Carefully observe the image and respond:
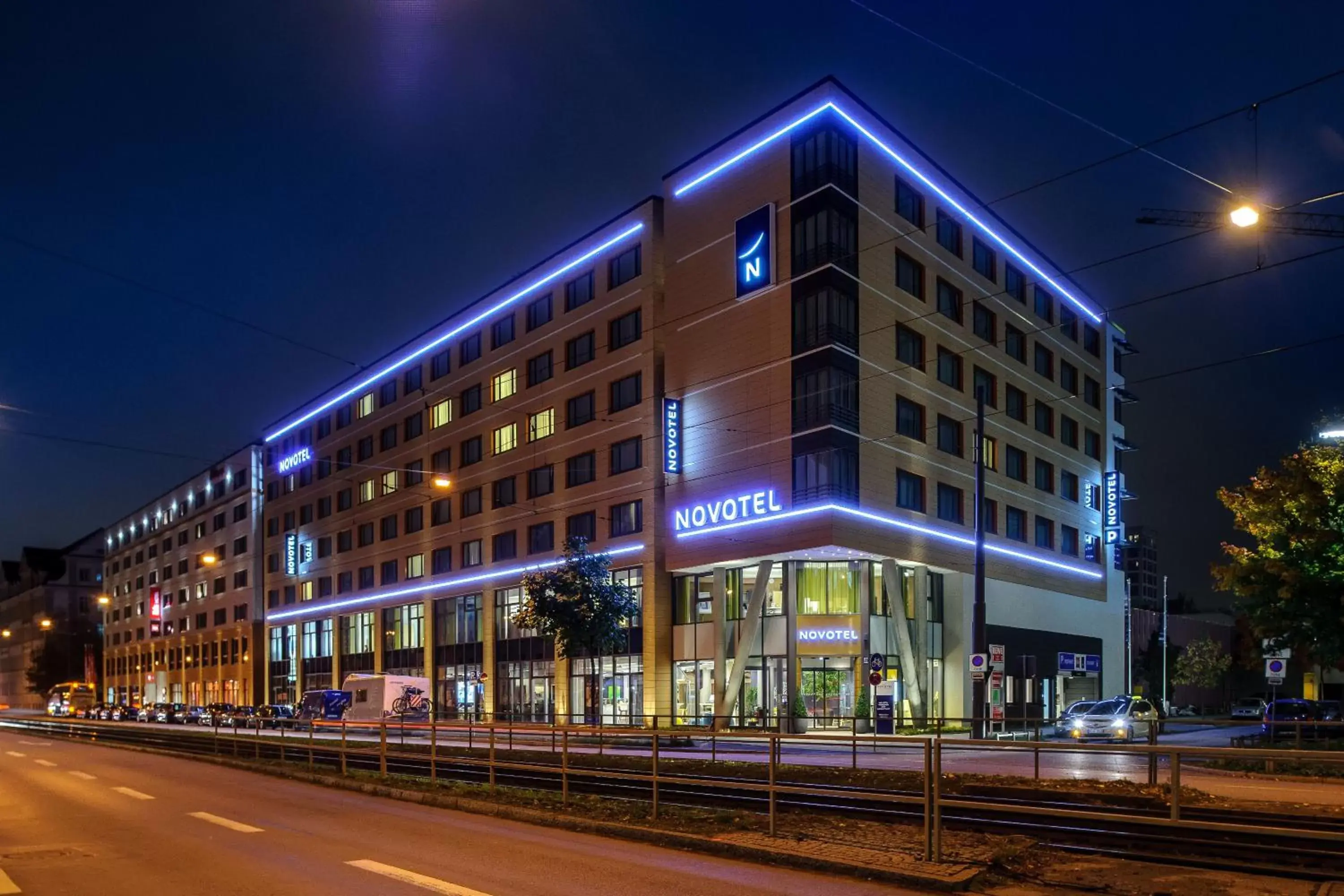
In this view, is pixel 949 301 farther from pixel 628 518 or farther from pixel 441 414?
pixel 441 414

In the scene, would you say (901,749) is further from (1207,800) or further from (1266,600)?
(1207,800)

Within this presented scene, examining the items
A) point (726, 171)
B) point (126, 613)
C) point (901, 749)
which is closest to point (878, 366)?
point (726, 171)

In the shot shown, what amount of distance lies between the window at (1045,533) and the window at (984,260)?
41.2 feet

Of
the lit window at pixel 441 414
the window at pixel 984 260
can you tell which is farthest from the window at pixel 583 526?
the window at pixel 984 260

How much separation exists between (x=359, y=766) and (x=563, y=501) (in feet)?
94.6

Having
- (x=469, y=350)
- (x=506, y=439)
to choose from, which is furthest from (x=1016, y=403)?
(x=469, y=350)

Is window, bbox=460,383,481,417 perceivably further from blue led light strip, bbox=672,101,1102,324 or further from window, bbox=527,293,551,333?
blue led light strip, bbox=672,101,1102,324

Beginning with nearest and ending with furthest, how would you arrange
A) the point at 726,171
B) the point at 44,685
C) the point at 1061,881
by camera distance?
the point at 1061,881, the point at 726,171, the point at 44,685

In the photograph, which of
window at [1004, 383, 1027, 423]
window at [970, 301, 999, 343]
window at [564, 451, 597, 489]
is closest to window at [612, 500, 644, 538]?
window at [564, 451, 597, 489]

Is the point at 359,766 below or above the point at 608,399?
below

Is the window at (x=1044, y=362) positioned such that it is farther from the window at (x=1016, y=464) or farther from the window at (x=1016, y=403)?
the window at (x=1016, y=464)

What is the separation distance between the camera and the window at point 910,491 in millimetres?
46594

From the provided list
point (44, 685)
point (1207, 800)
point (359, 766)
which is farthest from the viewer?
point (44, 685)

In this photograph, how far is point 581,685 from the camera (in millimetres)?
54625
